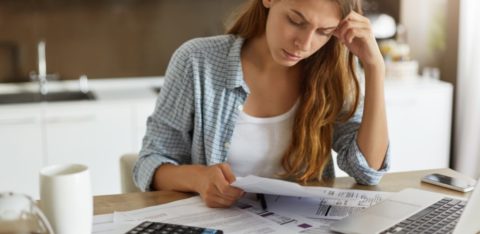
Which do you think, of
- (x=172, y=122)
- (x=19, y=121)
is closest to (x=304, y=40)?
(x=172, y=122)

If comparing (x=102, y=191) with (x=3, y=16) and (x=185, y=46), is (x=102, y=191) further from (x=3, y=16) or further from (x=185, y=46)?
(x=185, y=46)

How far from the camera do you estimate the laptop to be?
1.18m

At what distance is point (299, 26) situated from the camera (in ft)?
5.01

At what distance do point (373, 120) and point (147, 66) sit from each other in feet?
7.06

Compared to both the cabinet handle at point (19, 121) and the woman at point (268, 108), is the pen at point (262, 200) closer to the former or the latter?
the woman at point (268, 108)

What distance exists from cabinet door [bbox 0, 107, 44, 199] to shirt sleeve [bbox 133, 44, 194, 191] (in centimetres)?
147

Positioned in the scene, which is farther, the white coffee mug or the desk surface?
the desk surface

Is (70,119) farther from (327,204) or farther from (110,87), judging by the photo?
(327,204)

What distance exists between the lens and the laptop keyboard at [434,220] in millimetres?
1261

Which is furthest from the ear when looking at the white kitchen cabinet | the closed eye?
the white kitchen cabinet

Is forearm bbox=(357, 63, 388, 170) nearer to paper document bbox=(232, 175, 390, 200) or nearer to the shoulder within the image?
paper document bbox=(232, 175, 390, 200)

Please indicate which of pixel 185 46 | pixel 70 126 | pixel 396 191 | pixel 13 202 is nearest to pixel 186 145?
pixel 185 46

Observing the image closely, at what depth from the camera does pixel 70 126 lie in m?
3.03

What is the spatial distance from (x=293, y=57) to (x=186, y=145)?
1.23 ft
